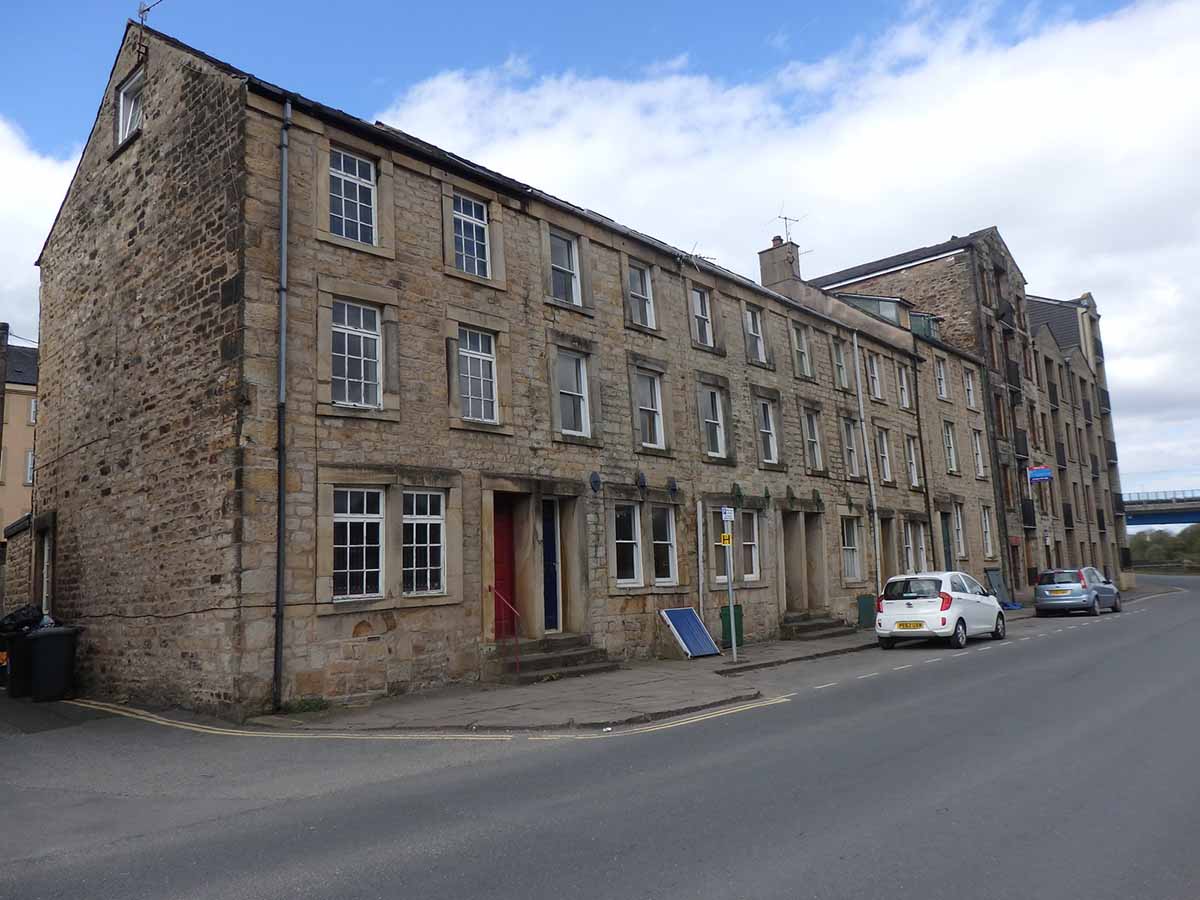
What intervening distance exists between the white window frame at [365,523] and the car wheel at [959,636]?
12.3 m

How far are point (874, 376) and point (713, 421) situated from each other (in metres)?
9.78

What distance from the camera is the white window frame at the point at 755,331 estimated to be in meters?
23.5

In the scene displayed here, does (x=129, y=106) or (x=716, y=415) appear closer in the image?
(x=129, y=106)

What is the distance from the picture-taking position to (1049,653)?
55.7 ft

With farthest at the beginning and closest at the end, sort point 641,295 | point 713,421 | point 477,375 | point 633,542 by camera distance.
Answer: point 713,421 → point 641,295 → point 633,542 → point 477,375

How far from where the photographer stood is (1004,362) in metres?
40.6

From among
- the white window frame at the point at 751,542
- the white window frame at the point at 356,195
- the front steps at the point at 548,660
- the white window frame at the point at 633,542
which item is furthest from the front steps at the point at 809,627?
the white window frame at the point at 356,195

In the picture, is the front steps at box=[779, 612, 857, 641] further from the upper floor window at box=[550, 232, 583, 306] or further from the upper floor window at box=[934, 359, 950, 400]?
the upper floor window at box=[934, 359, 950, 400]

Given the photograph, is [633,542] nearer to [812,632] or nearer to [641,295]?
[641,295]

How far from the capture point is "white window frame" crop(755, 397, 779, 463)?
23172 mm

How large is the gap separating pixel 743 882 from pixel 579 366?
13.9 meters

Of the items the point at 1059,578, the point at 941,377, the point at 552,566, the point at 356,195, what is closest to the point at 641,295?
the point at 552,566

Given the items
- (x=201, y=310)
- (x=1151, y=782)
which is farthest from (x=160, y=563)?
(x=1151, y=782)

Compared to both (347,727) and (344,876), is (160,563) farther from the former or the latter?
(344,876)
